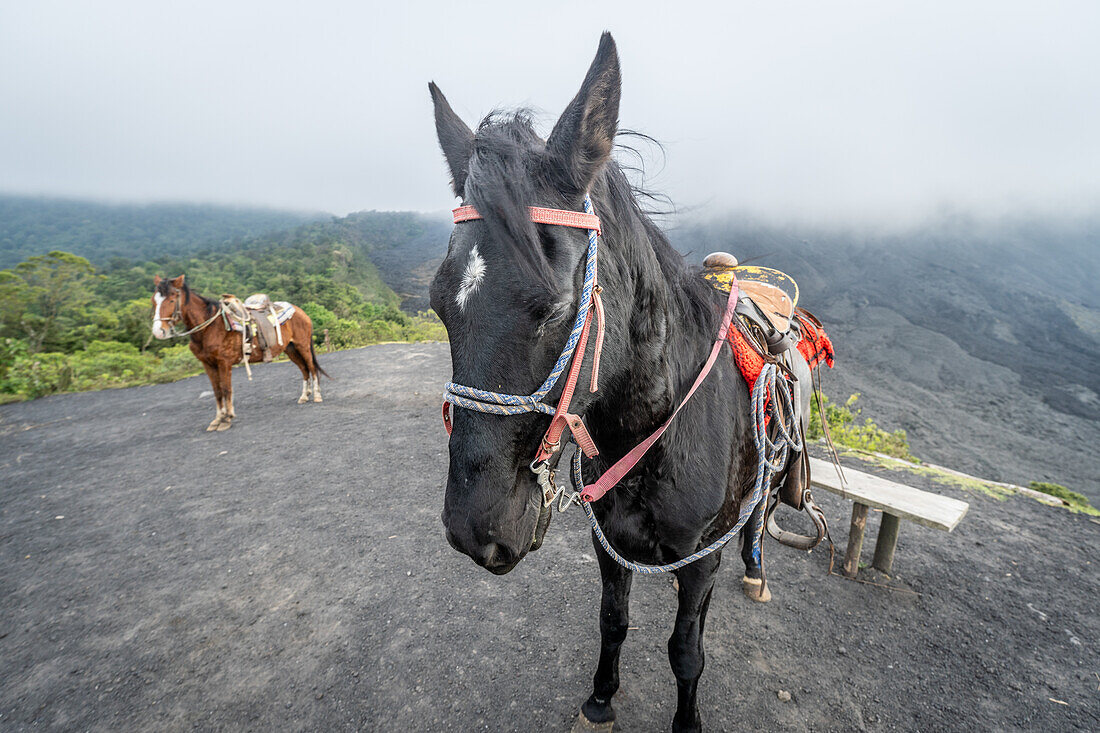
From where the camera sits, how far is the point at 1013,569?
3.81m

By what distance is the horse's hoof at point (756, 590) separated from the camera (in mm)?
3389

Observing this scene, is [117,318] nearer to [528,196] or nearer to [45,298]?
[45,298]

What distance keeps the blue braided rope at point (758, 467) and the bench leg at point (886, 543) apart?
101 inches

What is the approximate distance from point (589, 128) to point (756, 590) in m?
3.70

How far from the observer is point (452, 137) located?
1.58 meters

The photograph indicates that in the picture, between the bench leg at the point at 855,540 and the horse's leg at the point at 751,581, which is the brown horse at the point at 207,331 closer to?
the horse's leg at the point at 751,581

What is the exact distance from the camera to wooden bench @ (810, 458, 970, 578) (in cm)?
330

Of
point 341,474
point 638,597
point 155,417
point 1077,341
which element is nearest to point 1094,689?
point 638,597

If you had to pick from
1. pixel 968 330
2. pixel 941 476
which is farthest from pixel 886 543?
pixel 968 330

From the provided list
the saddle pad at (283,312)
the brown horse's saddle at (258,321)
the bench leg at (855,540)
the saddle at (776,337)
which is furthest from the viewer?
the saddle pad at (283,312)

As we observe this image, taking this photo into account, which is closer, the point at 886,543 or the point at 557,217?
the point at 557,217

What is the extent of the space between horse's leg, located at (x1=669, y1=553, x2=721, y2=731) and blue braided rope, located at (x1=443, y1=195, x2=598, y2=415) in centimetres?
125

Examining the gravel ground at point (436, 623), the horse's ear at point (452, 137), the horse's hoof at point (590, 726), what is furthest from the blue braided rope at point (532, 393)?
the gravel ground at point (436, 623)

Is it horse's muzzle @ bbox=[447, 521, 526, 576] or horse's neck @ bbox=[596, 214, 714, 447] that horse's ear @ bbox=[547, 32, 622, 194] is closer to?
horse's neck @ bbox=[596, 214, 714, 447]
